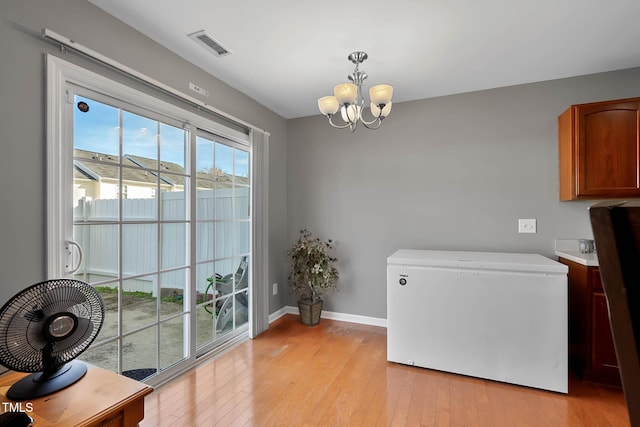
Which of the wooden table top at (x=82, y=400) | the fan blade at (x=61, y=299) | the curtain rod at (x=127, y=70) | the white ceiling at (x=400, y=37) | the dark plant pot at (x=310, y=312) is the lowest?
the dark plant pot at (x=310, y=312)

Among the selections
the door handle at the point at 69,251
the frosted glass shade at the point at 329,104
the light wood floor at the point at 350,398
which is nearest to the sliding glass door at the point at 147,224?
the door handle at the point at 69,251

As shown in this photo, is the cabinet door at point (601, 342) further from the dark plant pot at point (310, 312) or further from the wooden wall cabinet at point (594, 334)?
the dark plant pot at point (310, 312)

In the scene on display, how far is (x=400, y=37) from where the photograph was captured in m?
2.03

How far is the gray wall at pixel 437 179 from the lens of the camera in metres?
2.66

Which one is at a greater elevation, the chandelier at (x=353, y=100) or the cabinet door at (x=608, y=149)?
the chandelier at (x=353, y=100)

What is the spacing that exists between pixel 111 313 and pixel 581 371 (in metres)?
3.38

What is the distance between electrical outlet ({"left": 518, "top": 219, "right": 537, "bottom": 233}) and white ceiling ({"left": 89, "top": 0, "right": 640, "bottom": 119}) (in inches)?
50.2

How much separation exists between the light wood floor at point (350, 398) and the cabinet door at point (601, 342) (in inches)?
5.7

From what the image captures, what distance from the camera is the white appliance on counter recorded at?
2031 mm

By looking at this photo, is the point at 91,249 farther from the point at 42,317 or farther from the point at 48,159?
the point at 42,317

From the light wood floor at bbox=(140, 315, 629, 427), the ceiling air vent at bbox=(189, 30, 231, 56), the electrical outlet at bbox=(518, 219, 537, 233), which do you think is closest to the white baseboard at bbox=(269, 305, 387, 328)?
the light wood floor at bbox=(140, 315, 629, 427)

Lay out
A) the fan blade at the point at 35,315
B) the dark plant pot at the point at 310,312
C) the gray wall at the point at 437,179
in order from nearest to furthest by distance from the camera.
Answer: the fan blade at the point at 35,315 < the gray wall at the point at 437,179 < the dark plant pot at the point at 310,312

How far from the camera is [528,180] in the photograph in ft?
8.95

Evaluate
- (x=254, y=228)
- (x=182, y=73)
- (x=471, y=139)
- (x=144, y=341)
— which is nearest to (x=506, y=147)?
(x=471, y=139)
